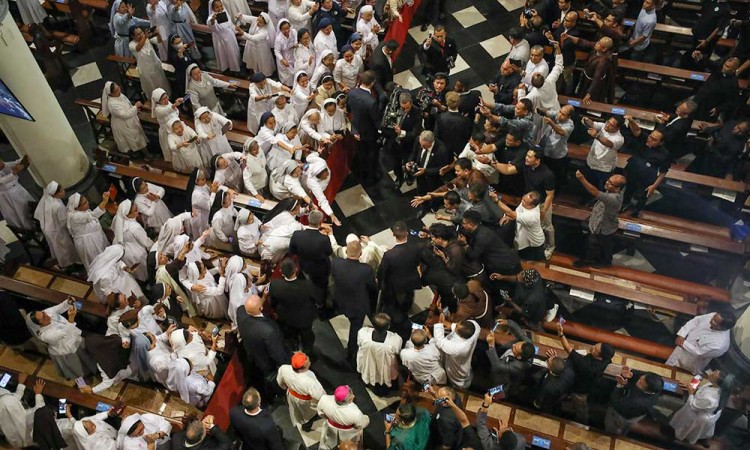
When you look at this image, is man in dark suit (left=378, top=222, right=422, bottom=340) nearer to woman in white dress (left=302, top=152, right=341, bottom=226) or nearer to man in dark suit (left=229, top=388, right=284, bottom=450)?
woman in white dress (left=302, top=152, right=341, bottom=226)

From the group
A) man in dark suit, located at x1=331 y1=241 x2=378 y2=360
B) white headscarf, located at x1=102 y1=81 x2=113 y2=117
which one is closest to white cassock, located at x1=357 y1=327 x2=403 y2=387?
man in dark suit, located at x1=331 y1=241 x2=378 y2=360

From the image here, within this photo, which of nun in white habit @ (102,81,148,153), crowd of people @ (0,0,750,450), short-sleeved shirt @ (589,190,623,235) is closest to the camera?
crowd of people @ (0,0,750,450)

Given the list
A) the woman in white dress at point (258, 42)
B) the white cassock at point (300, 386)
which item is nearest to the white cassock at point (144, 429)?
the white cassock at point (300, 386)

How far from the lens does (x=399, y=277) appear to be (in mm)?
7277

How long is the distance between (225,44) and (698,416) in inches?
300

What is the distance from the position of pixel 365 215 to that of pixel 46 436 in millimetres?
4426

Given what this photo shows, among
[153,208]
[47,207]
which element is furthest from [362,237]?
[47,207]

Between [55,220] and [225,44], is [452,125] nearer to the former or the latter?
[225,44]

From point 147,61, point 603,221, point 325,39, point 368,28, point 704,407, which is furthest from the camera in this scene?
point 368,28

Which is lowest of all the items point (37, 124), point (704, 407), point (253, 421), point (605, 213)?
point (704, 407)

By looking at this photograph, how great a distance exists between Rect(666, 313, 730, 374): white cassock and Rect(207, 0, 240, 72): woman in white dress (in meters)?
7.00

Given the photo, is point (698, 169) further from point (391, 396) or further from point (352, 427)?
point (352, 427)

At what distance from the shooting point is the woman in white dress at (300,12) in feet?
32.9

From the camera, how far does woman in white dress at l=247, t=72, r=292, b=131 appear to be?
29.6ft
